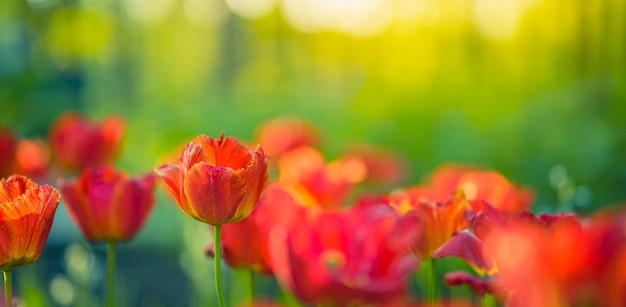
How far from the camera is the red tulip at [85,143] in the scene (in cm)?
204

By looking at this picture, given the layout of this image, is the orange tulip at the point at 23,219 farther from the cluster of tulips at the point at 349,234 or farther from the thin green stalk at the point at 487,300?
the thin green stalk at the point at 487,300

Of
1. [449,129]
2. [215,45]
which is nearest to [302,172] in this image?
[449,129]

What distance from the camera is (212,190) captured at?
0.85 meters

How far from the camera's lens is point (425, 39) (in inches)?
370

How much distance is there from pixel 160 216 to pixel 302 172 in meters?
4.46

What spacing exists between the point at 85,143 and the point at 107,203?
3.09 ft

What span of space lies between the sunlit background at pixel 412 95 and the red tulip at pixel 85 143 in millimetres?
250

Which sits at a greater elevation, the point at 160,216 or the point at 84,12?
the point at 84,12

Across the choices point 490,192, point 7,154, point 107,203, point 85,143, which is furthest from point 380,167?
point 107,203

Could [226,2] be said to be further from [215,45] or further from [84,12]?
[84,12]

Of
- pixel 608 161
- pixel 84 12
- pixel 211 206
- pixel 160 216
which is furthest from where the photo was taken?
pixel 84 12

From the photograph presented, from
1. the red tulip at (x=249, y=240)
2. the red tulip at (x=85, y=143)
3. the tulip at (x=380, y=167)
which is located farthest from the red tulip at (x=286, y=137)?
the red tulip at (x=249, y=240)

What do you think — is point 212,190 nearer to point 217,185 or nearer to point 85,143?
point 217,185

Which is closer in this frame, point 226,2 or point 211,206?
point 211,206
